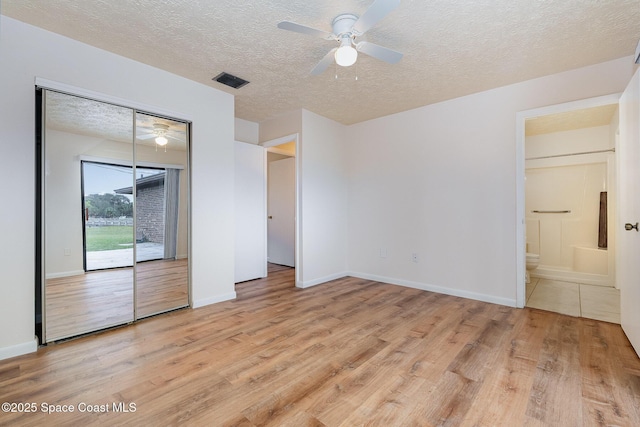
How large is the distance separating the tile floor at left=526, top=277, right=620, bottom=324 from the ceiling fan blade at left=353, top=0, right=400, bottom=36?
11.4ft

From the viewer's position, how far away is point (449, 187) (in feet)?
12.2

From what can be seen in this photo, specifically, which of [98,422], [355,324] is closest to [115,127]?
[98,422]

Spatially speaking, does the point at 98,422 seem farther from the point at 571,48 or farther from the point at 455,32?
the point at 571,48

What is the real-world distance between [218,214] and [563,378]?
346 cm

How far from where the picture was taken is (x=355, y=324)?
8.96 feet

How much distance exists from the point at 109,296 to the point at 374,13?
3305 millimetres

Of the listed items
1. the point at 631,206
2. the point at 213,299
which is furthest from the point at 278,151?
the point at 631,206

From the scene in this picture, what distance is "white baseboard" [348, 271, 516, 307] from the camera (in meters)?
3.31

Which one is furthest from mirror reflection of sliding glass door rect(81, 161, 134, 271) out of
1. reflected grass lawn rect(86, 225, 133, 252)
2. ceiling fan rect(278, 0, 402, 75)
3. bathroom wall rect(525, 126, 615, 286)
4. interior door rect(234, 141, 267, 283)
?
bathroom wall rect(525, 126, 615, 286)

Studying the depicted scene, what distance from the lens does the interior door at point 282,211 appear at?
215 inches

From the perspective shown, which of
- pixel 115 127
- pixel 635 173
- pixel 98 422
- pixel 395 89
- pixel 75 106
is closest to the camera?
pixel 98 422

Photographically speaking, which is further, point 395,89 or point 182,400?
point 395,89

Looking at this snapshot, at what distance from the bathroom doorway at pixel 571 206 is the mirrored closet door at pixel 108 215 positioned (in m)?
4.37

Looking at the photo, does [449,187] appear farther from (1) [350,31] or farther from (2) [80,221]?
(2) [80,221]
